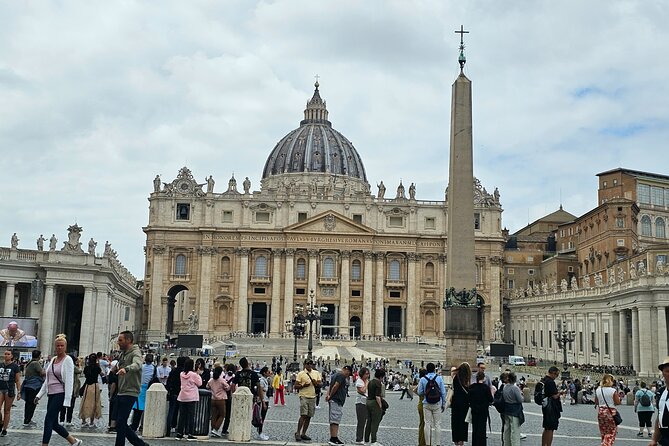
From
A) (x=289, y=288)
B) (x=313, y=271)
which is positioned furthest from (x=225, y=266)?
(x=313, y=271)

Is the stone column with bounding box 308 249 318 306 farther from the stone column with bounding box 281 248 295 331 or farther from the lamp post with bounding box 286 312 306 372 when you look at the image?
the lamp post with bounding box 286 312 306 372

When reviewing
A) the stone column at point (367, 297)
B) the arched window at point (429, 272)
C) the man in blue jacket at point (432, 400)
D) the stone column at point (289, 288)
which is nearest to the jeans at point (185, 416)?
the man in blue jacket at point (432, 400)

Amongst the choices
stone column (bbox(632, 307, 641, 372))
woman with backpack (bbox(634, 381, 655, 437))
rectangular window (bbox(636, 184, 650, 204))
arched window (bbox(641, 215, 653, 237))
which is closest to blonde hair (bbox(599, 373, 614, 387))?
woman with backpack (bbox(634, 381, 655, 437))

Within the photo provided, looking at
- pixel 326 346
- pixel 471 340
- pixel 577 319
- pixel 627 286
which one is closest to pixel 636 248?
pixel 577 319

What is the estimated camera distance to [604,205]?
213 ft

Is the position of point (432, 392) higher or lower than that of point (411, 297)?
lower

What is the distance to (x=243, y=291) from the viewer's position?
77188 millimetres

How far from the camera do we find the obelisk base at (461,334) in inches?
918

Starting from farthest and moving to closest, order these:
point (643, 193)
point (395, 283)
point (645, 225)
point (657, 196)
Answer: point (395, 283) < point (657, 196) < point (645, 225) < point (643, 193)

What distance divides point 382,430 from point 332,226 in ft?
203

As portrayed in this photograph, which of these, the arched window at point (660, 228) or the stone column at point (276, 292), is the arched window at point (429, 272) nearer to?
the stone column at point (276, 292)

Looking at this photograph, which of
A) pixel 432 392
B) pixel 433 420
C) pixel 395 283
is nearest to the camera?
pixel 432 392

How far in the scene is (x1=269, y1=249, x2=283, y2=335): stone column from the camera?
76.6 meters

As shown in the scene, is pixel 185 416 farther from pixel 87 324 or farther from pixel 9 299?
pixel 87 324
